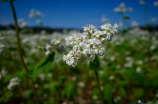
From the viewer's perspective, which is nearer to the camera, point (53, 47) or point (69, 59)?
point (69, 59)

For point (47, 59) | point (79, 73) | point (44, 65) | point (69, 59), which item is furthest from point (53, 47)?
point (79, 73)

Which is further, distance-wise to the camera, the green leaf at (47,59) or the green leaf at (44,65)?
the green leaf at (47,59)

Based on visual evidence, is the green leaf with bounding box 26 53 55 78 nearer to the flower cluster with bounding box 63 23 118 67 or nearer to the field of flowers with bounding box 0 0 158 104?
the field of flowers with bounding box 0 0 158 104

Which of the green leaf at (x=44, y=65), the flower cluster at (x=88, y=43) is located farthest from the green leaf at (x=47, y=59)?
the flower cluster at (x=88, y=43)

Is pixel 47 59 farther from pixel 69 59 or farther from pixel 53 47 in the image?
pixel 69 59

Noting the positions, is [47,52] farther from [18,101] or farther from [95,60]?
[18,101]

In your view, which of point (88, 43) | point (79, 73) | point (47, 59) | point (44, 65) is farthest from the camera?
point (79, 73)

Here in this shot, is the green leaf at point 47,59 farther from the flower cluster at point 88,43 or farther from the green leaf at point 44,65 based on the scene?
the flower cluster at point 88,43

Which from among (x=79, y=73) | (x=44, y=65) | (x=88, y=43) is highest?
(x=88, y=43)
